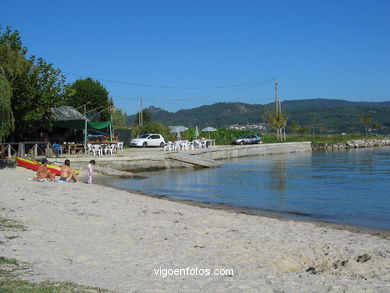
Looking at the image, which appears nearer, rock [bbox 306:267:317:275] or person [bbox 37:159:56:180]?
rock [bbox 306:267:317:275]

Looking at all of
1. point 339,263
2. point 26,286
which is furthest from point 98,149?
point 26,286

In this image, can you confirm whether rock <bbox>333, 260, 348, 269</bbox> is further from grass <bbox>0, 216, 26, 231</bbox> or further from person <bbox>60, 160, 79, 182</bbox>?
person <bbox>60, 160, 79, 182</bbox>

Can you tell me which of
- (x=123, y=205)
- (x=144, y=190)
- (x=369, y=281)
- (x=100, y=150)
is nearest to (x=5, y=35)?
(x=100, y=150)

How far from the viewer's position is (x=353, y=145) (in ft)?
246

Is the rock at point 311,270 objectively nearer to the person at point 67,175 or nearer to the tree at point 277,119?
the person at point 67,175

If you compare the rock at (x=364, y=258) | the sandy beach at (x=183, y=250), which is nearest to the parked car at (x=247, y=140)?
the sandy beach at (x=183, y=250)

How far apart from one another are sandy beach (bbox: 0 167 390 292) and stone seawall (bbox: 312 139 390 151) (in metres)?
58.0

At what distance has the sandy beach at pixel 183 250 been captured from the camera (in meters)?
6.59

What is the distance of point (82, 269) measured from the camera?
7.08m

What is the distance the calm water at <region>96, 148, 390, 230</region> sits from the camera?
15391 millimetres

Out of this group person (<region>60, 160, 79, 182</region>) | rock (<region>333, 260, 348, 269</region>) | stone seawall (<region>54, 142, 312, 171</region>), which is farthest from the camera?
stone seawall (<region>54, 142, 312, 171</region>)

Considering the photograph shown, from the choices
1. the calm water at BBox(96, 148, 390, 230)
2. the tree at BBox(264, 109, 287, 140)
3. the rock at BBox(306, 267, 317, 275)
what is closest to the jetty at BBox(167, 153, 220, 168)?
the calm water at BBox(96, 148, 390, 230)

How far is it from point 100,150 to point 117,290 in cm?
2722

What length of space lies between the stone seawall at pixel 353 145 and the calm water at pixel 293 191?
3868cm
